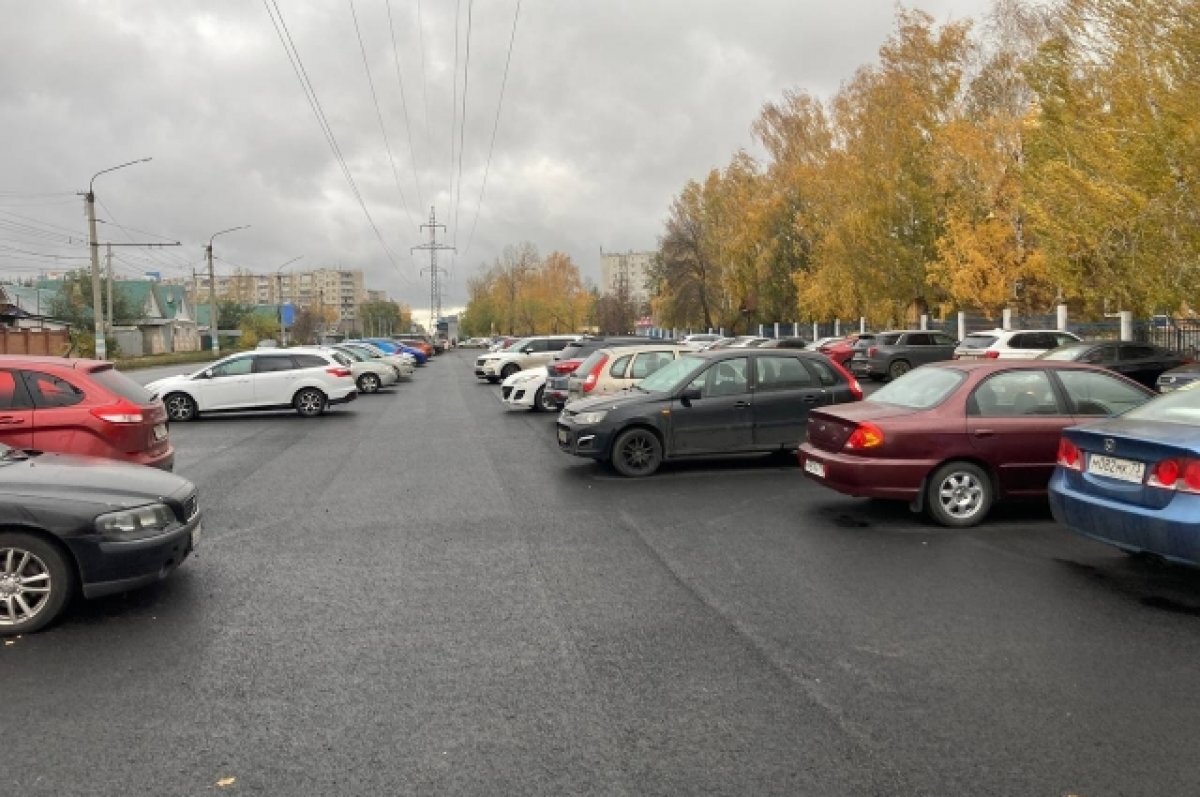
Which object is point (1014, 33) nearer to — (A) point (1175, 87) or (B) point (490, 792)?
(A) point (1175, 87)

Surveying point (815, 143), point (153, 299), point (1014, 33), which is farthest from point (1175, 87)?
point (153, 299)

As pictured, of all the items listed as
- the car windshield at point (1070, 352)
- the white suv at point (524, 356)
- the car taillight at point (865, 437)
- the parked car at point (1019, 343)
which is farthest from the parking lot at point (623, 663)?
the white suv at point (524, 356)

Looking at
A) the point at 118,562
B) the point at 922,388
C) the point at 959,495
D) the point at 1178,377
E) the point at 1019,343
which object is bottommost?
the point at 959,495

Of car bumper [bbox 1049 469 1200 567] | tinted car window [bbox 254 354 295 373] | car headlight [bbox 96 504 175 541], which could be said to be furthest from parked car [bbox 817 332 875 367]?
car headlight [bbox 96 504 175 541]

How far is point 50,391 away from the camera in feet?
29.0

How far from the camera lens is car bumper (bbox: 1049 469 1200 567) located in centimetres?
546

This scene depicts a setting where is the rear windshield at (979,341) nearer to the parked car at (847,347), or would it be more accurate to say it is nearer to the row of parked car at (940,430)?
the parked car at (847,347)

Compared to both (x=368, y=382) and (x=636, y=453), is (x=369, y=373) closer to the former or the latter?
(x=368, y=382)

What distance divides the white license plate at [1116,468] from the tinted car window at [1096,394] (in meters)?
2.23

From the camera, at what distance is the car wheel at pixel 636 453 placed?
11148 mm

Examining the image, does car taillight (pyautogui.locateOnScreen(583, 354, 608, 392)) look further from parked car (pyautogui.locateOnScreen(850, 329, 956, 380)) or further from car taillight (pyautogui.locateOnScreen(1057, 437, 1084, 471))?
parked car (pyautogui.locateOnScreen(850, 329, 956, 380))

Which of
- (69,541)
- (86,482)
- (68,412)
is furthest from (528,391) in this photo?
(69,541)

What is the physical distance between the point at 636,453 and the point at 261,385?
40.4 ft

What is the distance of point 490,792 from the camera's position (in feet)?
11.3
